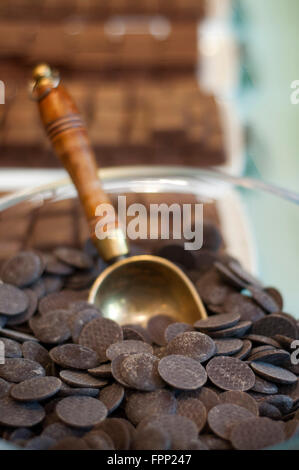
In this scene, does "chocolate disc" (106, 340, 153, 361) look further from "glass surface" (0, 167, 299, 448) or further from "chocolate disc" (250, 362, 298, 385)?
"glass surface" (0, 167, 299, 448)

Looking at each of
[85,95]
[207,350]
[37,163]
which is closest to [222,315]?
[207,350]

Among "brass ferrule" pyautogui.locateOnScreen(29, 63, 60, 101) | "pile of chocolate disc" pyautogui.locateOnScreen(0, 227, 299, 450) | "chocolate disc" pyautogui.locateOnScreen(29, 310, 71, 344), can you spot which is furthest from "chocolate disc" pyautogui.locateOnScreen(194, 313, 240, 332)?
"brass ferrule" pyautogui.locateOnScreen(29, 63, 60, 101)

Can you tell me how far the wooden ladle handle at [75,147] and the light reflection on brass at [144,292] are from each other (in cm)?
4

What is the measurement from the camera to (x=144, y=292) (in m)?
0.90

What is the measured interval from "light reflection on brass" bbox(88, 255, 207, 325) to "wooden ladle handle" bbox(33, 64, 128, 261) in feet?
0.13

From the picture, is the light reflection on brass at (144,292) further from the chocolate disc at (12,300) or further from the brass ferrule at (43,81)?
the brass ferrule at (43,81)

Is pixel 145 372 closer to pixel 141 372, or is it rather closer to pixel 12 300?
pixel 141 372

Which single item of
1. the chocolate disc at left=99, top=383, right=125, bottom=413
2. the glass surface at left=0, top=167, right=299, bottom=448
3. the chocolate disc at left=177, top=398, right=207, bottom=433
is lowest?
the chocolate disc at left=177, top=398, right=207, bottom=433

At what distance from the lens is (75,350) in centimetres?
69

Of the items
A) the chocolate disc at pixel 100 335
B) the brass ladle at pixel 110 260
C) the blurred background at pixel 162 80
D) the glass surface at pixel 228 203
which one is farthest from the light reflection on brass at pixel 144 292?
the blurred background at pixel 162 80

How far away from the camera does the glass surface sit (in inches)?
38.7

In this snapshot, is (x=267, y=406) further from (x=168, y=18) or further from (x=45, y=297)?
(x=168, y=18)
